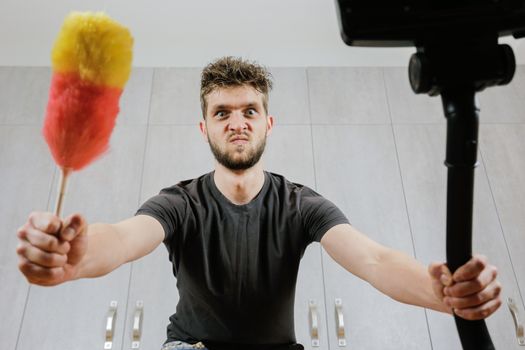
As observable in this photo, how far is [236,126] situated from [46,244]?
0.82m

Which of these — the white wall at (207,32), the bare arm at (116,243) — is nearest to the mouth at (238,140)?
the bare arm at (116,243)

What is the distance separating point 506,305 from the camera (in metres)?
2.20

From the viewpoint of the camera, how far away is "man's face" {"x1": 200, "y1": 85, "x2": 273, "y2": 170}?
136 centimetres

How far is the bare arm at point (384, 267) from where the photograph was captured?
89 centimetres

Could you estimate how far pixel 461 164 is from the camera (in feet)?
1.82

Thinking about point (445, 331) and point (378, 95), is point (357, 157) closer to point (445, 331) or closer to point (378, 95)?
point (378, 95)

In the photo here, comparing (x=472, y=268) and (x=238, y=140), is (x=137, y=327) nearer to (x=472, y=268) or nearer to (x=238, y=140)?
(x=238, y=140)

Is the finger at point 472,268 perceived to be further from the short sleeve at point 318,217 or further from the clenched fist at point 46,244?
the short sleeve at point 318,217

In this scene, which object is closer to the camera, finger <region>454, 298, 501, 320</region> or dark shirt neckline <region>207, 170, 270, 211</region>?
finger <region>454, 298, 501, 320</region>

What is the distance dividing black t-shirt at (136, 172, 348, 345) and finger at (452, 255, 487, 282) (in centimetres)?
67

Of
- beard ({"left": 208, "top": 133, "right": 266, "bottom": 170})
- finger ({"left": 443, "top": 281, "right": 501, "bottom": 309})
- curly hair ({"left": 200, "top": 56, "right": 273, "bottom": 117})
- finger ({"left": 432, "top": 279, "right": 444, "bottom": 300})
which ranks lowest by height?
finger ({"left": 443, "top": 281, "right": 501, "bottom": 309})

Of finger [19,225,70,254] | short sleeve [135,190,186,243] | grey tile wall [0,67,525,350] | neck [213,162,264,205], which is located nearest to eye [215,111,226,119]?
neck [213,162,264,205]

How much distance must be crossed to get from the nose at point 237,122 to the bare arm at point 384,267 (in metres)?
0.39

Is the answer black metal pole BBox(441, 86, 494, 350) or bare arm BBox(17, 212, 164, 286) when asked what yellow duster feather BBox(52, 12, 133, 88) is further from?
black metal pole BBox(441, 86, 494, 350)
